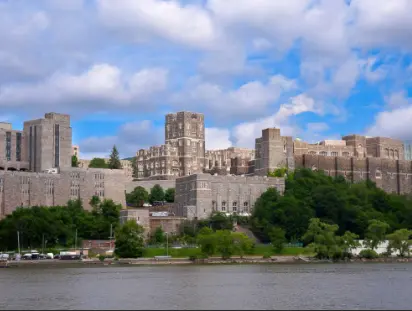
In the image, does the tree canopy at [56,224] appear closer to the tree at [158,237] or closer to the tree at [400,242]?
the tree at [158,237]

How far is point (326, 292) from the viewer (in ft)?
213

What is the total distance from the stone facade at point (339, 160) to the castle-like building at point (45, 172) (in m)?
30.1

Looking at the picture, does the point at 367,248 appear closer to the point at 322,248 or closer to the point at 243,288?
the point at 322,248

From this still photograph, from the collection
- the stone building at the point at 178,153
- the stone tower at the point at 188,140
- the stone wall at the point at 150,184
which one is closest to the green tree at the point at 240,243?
the stone wall at the point at 150,184

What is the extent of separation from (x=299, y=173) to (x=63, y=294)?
9803 cm

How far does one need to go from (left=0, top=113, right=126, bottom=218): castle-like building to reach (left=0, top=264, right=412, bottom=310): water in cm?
4646

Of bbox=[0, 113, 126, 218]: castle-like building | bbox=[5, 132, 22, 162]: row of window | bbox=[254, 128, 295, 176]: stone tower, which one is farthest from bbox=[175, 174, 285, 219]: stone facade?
bbox=[5, 132, 22, 162]: row of window

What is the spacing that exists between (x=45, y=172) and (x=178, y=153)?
49.7m

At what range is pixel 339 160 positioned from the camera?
17562 cm

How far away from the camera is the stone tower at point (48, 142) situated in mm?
157250

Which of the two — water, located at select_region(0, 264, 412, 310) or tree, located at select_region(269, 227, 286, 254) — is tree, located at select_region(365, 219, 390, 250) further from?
water, located at select_region(0, 264, 412, 310)

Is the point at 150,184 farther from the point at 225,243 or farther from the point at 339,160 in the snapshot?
the point at 225,243

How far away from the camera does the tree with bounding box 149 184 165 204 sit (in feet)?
554

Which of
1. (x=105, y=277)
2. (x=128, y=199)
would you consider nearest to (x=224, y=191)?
(x=128, y=199)
